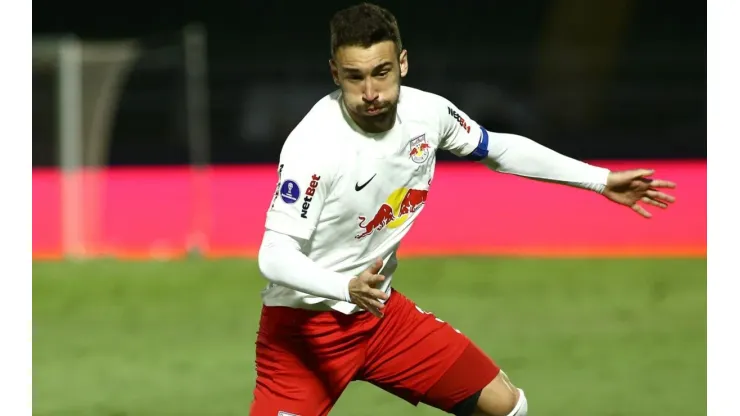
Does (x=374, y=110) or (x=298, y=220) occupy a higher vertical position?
(x=374, y=110)

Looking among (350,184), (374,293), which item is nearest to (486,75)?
(350,184)

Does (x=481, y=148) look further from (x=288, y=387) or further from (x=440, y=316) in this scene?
(x=440, y=316)

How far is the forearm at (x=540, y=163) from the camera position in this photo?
6438mm

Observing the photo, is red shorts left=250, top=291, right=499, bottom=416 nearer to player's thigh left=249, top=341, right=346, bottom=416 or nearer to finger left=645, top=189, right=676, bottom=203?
player's thigh left=249, top=341, right=346, bottom=416

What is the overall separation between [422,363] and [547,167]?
44.1 inches

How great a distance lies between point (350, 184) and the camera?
5.76 metres

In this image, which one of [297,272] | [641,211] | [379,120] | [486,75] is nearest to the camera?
[297,272]

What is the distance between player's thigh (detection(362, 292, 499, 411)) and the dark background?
1822 cm

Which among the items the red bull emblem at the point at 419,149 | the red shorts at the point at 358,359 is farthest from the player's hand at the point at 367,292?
the red bull emblem at the point at 419,149

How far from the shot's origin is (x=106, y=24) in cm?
2944

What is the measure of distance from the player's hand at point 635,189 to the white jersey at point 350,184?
839 millimetres

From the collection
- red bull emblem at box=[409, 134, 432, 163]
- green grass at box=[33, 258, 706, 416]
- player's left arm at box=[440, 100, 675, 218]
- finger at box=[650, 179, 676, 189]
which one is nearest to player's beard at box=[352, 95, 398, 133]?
red bull emblem at box=[409, 134, 432, 163]

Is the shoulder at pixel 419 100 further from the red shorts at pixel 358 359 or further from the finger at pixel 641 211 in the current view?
the finger at pixel 641 211
